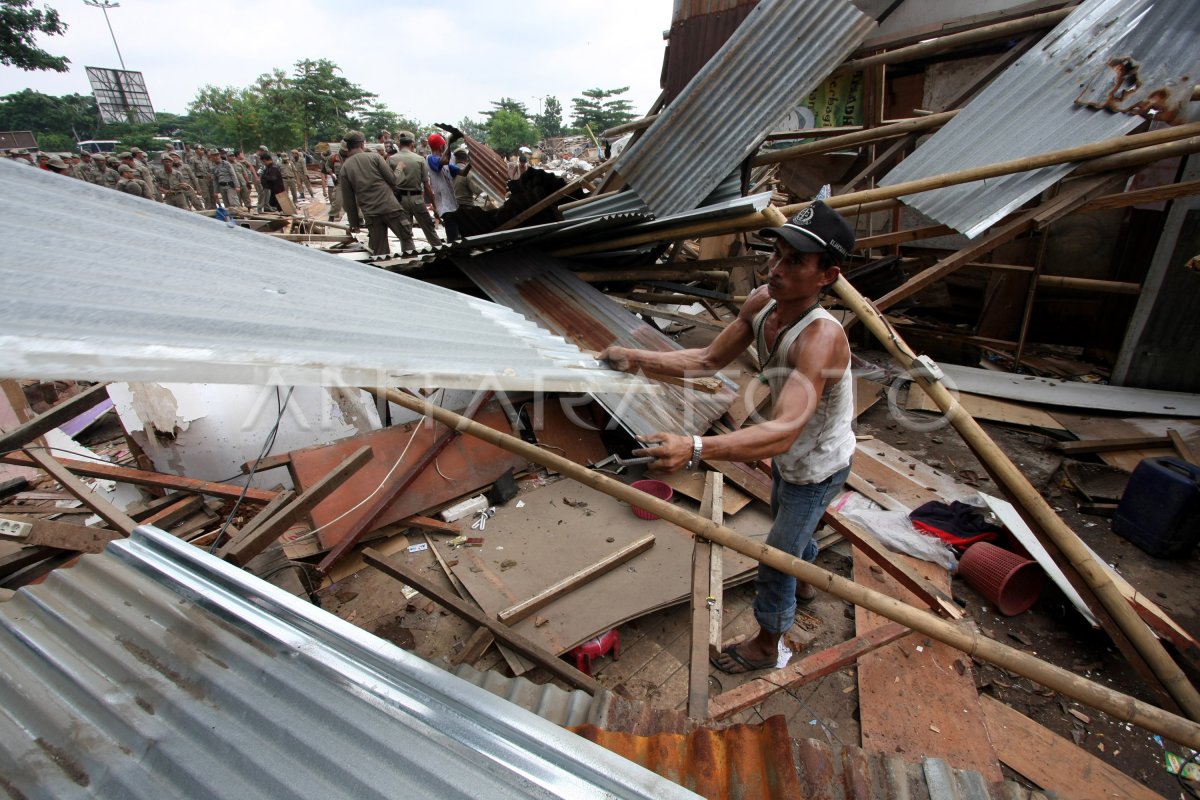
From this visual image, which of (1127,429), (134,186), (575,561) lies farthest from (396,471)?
(134,186)

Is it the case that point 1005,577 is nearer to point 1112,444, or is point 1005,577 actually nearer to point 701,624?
point 701,624

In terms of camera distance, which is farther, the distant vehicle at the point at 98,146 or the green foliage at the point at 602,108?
the green foliage at the point at 602,108

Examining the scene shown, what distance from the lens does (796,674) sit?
7.85 feet

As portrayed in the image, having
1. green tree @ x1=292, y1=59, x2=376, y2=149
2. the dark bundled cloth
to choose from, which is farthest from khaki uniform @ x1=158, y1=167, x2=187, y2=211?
green tree @ x1=292, y1=59, x2=376, y2=149

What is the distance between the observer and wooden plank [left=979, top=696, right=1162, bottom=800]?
7.61 ft

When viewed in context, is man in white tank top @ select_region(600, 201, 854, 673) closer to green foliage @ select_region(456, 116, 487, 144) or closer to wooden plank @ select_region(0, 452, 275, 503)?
wooden plank @ select_region(0, 452, 275, 503)

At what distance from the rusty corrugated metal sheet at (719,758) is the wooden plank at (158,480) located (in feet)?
11.3

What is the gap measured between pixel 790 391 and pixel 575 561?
2.12 meters

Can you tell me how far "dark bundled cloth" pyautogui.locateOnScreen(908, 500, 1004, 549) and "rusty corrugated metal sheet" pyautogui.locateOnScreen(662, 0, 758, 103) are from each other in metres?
5.07

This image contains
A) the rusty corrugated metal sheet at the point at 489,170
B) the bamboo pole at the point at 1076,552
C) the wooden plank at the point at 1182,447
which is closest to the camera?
the bamboo pole at the point at 1076,552

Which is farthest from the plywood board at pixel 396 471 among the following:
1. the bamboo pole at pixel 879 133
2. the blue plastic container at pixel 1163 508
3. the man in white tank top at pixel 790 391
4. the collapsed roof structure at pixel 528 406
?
the blue plastic container at pixel 1163 508

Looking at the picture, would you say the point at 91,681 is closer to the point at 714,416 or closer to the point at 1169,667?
the point at 1169,667

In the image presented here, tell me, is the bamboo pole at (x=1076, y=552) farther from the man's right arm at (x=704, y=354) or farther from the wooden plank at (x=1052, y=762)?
the wooden plank at (x=1052, y=762)

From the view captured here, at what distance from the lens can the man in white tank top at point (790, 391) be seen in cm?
197
